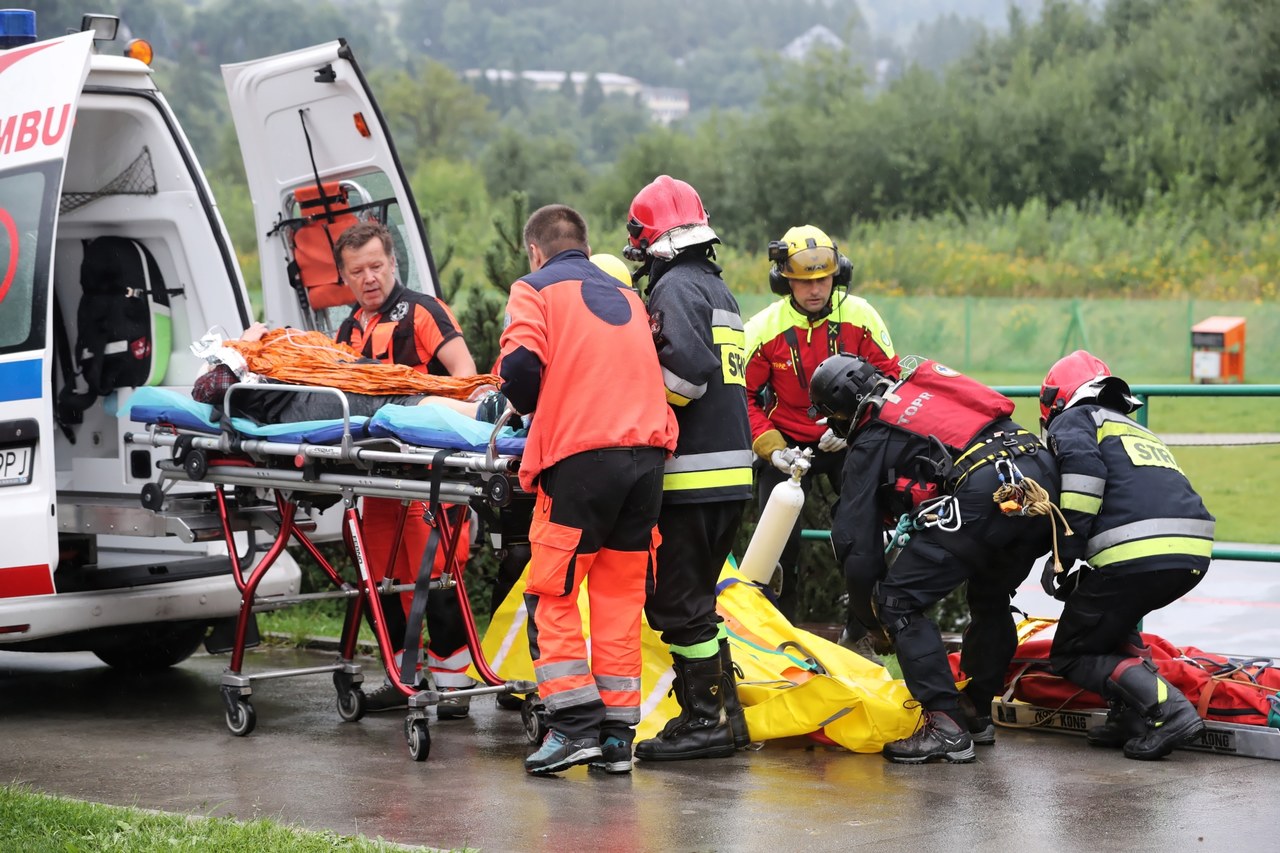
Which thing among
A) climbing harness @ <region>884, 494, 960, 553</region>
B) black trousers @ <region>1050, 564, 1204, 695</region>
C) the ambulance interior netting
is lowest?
black trousers @ <region>1050, 564, 1204, 695</region>

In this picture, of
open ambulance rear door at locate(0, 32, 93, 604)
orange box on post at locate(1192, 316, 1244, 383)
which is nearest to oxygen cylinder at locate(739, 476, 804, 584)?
open ambulance rear door at locate(0, 32, 93, 604)

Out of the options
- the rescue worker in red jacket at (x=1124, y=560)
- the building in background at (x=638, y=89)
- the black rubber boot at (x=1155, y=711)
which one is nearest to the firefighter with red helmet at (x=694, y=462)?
the rescue worker in red jacket at (x=1124, y=560)

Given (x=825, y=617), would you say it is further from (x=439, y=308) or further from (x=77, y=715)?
(x=77, y=715)

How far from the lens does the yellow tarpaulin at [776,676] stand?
20.7 ft

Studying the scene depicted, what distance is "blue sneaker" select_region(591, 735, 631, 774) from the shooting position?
5.89 m

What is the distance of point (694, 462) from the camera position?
608cm

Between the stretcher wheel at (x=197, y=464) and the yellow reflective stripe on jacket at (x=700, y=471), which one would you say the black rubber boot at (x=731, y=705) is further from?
the stretcher wheel at (x=197, y=464)

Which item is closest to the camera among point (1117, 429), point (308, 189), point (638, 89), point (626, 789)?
point (626, 789)

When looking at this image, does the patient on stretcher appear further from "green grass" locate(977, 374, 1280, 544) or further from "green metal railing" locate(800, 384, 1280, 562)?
"green grass" locate(977, 374, 1280, 544)

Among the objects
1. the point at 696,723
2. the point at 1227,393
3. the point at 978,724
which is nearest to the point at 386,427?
the point at 696,723

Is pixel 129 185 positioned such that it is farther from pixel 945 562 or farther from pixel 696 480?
pixel 945 562

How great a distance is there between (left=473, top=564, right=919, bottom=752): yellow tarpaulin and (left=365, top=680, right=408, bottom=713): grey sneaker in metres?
0.42

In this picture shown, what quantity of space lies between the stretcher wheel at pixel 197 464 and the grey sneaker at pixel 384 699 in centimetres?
117

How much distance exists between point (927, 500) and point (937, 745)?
90 cm
